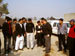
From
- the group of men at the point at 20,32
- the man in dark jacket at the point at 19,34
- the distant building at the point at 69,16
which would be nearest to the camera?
the group of men at the point at 20,32

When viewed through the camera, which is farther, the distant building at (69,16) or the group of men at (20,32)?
the distant building at (69,16)

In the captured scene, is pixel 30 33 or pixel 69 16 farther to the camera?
pixel 69 16

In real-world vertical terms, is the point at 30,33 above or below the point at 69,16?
below

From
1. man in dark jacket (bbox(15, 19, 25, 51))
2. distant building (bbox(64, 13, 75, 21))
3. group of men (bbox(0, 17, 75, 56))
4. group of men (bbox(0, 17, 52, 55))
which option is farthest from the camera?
distant building (bbox(64, 13, 75, 21))

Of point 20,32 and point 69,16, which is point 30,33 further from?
point 69,16

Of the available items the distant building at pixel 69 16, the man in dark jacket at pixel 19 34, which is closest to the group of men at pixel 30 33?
the man in dark jacket at pixel 19 34

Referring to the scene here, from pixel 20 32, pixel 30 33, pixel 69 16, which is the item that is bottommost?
pixel 30 33

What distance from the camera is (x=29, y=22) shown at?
8242 mm

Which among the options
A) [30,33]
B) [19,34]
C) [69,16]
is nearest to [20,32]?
[19,34]

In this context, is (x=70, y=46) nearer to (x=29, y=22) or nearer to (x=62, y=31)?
(x=62, y=31)

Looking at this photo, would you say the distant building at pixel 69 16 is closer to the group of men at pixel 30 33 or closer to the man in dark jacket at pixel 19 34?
the group of men at pixel 30 33

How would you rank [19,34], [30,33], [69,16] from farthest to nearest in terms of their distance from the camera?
1. [69,16]
2. [30,33]
3. [19,34]

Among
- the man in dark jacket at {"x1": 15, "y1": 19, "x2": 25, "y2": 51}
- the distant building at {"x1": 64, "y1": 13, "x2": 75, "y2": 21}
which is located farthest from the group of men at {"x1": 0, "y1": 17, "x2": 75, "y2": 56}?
the distant building at {"x1": 64, "y1": 13, "x2": 75, "y2": 21}

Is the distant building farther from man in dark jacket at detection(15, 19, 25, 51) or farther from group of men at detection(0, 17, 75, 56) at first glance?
man in dark jacket at detection(15, 19, 25, 51)
